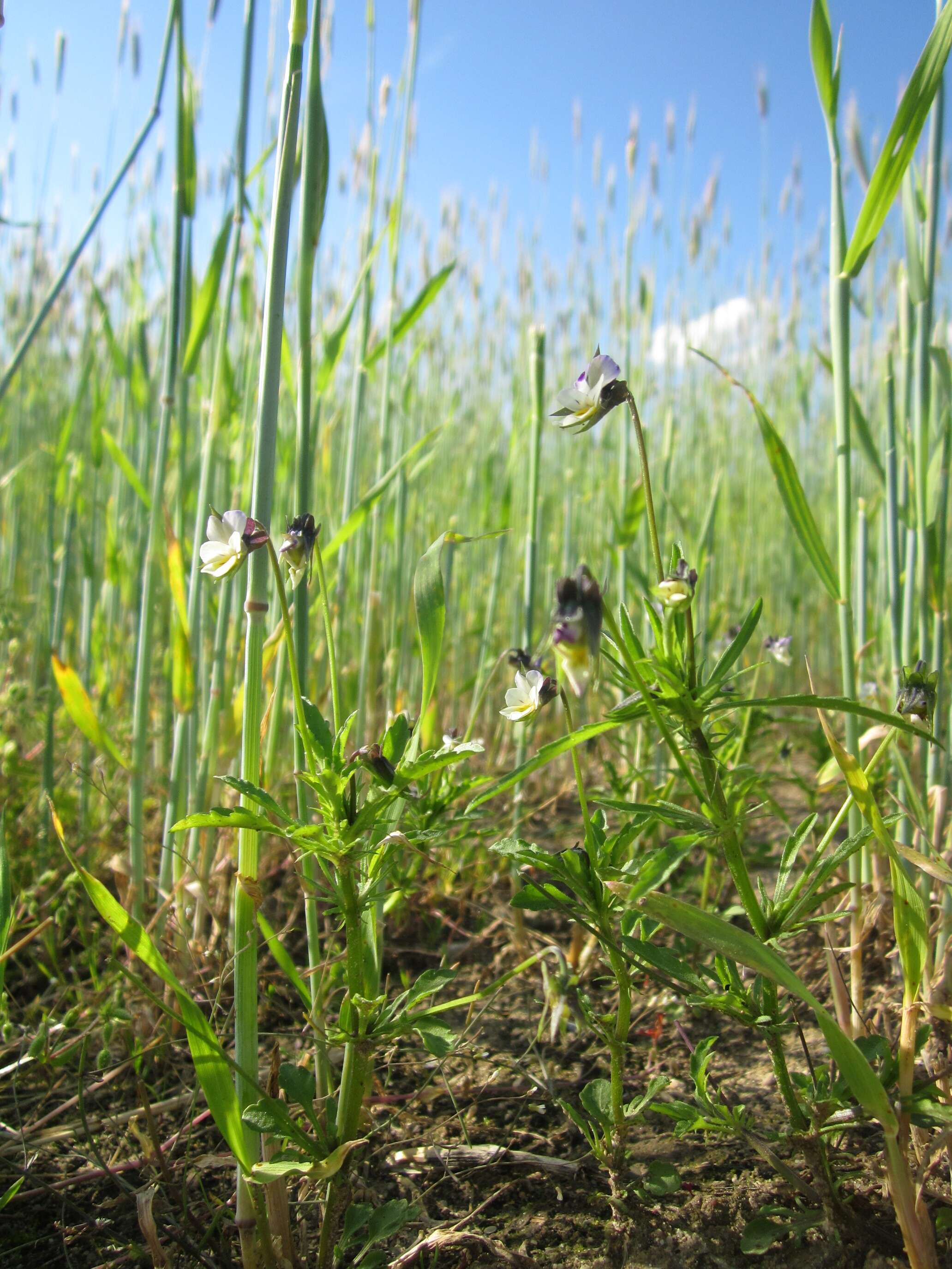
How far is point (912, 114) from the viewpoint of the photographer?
2.01 feet

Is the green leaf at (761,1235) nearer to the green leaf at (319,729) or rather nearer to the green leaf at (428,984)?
the green leaf at (428,984)

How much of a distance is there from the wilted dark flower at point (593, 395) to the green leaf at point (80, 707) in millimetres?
536

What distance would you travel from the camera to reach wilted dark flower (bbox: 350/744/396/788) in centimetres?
48

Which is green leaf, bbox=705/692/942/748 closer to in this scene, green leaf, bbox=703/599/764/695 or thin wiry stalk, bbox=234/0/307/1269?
green leaf, bbox=703/599/764/695

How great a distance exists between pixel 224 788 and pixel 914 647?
81cm

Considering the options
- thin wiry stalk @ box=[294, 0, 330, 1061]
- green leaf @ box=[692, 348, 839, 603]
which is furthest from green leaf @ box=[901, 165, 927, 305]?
thin wiry stalk @ box=[294, 0, 330, 1061]

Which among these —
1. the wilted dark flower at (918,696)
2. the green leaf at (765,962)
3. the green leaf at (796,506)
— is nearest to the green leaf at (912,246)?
the green leaf at (796,506)

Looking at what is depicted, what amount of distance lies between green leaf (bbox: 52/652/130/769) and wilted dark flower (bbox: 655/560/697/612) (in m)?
0.56

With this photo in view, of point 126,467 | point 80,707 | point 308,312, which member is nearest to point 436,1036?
point 80,707

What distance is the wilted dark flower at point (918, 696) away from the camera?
0.57 meters

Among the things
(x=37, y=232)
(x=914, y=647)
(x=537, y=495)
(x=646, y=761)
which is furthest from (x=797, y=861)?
(x=37, y=232)

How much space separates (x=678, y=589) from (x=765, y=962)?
22cm

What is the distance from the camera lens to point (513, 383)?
2.24m

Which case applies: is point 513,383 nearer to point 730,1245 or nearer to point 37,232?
point 37,232
